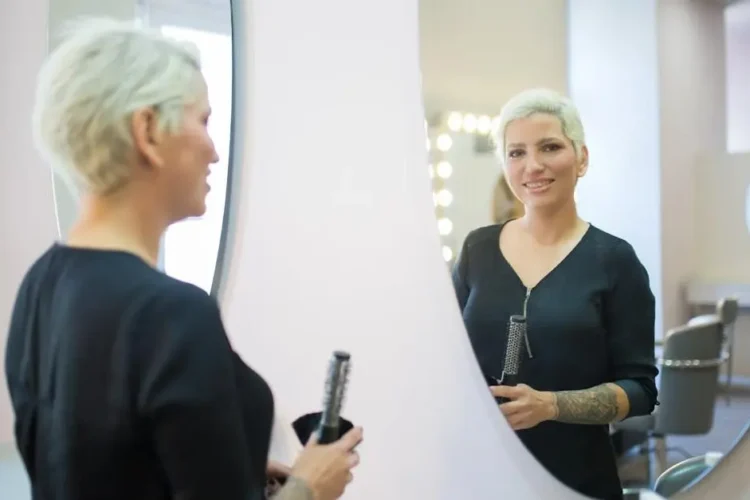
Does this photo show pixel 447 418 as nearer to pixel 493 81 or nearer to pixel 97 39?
pixel 493 81

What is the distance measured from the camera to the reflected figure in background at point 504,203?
0.75m

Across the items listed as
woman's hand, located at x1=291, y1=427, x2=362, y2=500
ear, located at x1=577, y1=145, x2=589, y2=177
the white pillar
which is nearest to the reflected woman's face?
ear, located at x1=577, y1=145, x2=589, y2=177

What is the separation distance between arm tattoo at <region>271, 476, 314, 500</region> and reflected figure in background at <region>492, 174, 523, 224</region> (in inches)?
14.1

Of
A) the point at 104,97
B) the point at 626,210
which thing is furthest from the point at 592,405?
the point at 104,97

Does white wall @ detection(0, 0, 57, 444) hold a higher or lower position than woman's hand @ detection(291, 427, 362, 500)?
higher

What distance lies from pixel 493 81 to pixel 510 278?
0.22 metres

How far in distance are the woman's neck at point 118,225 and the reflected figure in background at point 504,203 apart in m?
0.37

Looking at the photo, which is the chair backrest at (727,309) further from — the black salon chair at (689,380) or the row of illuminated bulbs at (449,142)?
the row of illuminated bulbs at (449,142)

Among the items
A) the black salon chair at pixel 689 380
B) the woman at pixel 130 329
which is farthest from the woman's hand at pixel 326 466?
the black salon chair at pixel 689 380

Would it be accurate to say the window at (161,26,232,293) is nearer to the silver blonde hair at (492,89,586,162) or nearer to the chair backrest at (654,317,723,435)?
the silver blonde hair at (492,89,586,162)

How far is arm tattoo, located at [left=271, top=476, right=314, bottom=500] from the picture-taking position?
581 mm

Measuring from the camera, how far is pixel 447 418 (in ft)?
2.73

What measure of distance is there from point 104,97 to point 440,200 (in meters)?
0.40

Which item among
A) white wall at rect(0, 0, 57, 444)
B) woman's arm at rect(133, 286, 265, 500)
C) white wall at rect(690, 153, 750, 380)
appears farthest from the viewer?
white wall at rect(0, 0, 57, 444)
